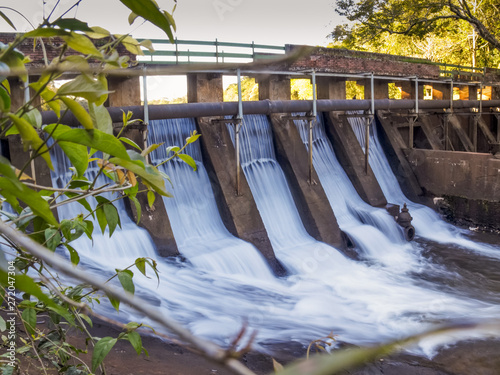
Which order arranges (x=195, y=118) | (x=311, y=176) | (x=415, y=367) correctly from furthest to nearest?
(x=311, y=176) → (x=195, y=118) → (x=415, y=367)

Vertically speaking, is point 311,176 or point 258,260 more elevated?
point 311,176

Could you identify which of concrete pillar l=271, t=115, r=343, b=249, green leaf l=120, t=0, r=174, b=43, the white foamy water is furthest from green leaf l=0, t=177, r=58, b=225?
the white foamy water

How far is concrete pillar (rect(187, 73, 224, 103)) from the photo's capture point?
33.4 feet

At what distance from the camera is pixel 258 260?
8258 millimetres

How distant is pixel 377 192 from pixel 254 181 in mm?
2987

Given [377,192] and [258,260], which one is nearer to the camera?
[258,260]

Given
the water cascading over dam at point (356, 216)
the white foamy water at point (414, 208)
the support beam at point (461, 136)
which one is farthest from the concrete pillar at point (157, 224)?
the support beam at point (461, 136)

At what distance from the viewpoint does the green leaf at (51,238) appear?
1629 millimetres

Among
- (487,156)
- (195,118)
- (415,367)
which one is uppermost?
(195,118)

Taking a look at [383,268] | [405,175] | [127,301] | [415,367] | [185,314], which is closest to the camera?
[127,301]

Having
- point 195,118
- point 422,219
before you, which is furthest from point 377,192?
point 195,118

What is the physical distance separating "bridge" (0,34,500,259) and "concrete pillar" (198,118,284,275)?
17 millimetres

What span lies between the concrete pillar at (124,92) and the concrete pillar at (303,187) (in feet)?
9.00

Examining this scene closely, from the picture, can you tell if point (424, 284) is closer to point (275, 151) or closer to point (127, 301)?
point (275, 151)
